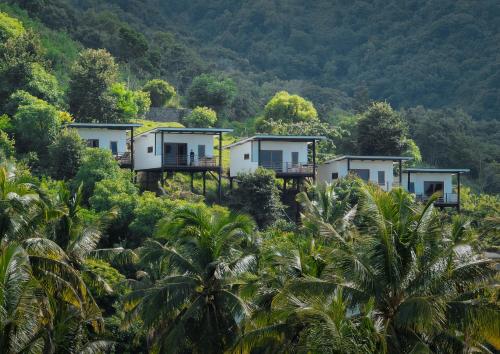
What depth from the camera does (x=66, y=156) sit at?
6175cm

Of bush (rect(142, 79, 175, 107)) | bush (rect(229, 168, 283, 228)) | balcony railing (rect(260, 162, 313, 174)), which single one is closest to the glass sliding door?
balcony railing (rect(260, 162, 313, 174))

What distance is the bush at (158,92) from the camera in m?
91.1

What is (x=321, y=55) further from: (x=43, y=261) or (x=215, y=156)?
(x=43, y=261)

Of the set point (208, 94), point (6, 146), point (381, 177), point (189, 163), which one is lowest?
point (381, 177)

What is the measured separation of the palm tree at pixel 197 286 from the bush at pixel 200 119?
47.1 m

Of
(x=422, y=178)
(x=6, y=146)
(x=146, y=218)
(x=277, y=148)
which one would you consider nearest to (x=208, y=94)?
(x=422, y=178)

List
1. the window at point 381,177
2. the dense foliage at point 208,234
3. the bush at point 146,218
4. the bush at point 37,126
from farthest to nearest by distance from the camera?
1. the window at point 381,177
2. the bush at point 37,126
3. the bush at point 146,218
4. the dense foliage at point 208,234

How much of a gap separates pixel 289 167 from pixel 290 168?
0.48 ft

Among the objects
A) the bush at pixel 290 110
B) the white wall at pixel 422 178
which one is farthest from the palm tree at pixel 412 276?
the bush at pixel 290 110

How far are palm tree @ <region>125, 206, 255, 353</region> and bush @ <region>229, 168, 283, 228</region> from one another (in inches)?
1005

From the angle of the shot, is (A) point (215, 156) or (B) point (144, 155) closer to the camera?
(A) point (215, 156)

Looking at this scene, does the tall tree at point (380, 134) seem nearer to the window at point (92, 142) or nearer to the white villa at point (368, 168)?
the white villa at point (368, 168)

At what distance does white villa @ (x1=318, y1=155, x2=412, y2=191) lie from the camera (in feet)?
224

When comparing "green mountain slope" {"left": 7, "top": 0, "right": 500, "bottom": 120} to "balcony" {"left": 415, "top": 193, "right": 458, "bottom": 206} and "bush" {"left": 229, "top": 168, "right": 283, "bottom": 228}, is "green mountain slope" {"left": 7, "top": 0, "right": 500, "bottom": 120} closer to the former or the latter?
"balcony" {"left": 415, "top": 193, "right": 458, "bottom": 206}
